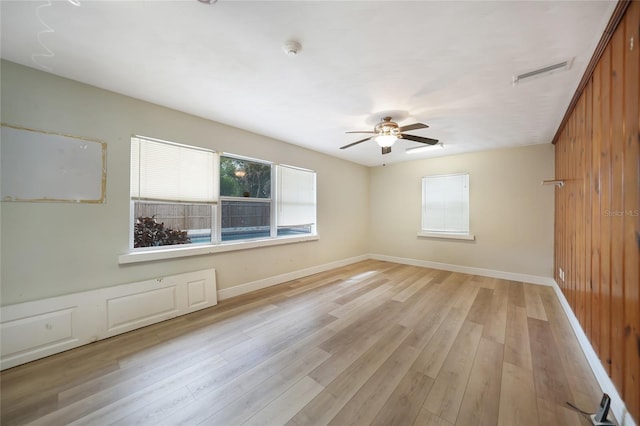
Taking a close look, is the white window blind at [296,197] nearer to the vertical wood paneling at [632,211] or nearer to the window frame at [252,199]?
the window frame at [252,199]

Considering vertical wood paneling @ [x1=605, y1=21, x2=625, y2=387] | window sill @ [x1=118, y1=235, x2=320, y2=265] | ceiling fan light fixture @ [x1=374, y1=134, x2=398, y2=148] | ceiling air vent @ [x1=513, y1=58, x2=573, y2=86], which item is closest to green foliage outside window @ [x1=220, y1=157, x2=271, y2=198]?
window sill @ [x1=118, y1=235, x2=320, y2=265]

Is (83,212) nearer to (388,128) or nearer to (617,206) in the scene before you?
(388,128)

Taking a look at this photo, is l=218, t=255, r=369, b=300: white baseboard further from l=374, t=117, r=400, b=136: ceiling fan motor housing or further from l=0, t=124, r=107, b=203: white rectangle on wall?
l=374, t=117, r=400, b=136: ceiling fan motor housing

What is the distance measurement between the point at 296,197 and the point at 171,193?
2.15m

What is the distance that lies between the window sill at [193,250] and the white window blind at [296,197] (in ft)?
1.36

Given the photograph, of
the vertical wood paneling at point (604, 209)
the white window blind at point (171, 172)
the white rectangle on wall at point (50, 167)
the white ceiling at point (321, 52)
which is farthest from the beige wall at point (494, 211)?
the white rectangle on wall at point (50, 167)

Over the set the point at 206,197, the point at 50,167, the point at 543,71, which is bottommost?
the point at 206,197

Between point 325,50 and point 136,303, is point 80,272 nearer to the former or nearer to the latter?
point 136,303

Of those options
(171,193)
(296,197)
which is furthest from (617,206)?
(171,193)

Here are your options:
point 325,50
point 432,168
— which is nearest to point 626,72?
point 325,50

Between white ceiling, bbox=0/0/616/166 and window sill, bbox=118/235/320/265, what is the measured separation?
1.81 m

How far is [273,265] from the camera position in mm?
3982

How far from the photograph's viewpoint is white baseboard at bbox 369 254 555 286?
13.3 ft

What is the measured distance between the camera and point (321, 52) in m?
1.82
